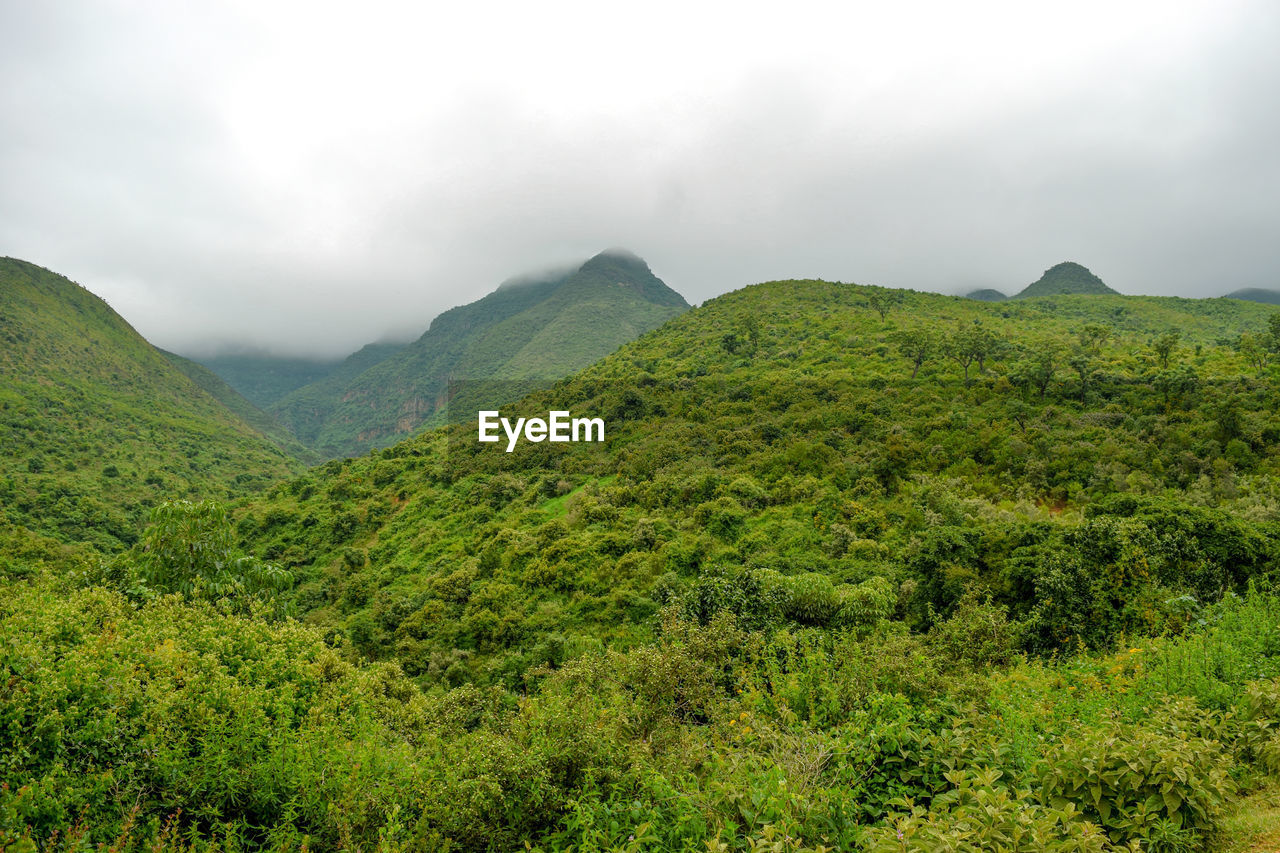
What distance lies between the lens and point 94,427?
61.8 meters

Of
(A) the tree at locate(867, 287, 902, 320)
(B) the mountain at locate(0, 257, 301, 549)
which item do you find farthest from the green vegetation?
(A) the tree at locate(867, 287, 902, 320)

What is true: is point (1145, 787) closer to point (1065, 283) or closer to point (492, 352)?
point (1065, 283)

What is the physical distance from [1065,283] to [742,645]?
101443 millimetres

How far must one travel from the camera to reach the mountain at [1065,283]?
8444 centimetres

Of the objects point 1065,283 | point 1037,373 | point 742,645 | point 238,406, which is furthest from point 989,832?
point 238,406

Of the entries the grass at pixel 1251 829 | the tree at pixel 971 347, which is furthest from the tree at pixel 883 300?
the grass at pixel 1251 829

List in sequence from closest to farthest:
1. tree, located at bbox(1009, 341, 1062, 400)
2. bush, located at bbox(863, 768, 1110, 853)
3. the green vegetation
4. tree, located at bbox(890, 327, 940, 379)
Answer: bush, located at bbox(863, 768, 1110, 853)
the green vegetation
tree, located at bbox(1009, 341, 1062, 400)
tree, located at bbox(890, 327, 940, 379)

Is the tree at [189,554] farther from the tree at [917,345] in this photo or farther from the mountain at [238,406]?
the mountain at [238,406]

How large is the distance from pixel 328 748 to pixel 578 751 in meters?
2.26

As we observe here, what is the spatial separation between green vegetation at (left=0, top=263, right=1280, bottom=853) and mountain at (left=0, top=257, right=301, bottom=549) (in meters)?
12.7

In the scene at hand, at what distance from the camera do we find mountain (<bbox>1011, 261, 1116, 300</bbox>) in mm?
84438

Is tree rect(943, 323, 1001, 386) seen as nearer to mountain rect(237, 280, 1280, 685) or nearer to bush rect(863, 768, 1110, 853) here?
mountain rect(237, 280, 1280, 685)

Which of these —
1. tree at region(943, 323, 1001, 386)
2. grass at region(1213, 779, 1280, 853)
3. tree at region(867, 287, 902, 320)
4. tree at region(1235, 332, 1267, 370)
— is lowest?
grass at region(1213, 779, 1280, 853)

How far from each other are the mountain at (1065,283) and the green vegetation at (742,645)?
61244 mm
